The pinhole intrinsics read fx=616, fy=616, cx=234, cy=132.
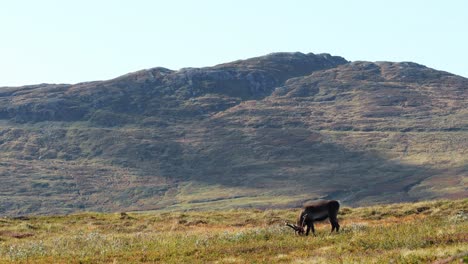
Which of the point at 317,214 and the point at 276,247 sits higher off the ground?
the point at 317,214

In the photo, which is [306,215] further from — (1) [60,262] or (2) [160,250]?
(1) [60,262]

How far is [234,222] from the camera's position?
169 feet

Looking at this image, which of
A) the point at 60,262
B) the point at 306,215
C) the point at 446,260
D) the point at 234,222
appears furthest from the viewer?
the point at 234,222

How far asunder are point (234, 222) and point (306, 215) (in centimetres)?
1900

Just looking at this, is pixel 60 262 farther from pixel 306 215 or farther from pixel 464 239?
pixel 464 239

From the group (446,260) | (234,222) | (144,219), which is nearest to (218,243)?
(446,260)

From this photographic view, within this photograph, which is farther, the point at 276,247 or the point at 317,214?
the point at 317,214

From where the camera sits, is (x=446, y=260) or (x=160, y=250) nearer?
(x=446, y=260)

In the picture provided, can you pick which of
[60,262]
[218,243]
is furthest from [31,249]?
[218,243]

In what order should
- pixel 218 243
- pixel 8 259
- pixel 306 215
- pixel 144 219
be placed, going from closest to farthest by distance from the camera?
pixel 8 259 < pixel 218 243 < pixel 306 215 < pixel 144 219

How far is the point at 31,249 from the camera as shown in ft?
106

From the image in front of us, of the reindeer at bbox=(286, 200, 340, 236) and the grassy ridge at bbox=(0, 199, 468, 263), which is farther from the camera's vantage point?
the reindeer at bbox=(286, 200, 340, 236)

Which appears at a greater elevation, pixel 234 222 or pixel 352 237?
pixel 352 237

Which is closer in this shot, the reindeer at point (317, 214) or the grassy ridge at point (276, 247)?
the grassy ridge at point (276, 247)
